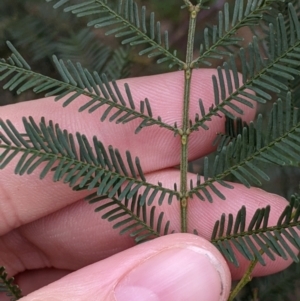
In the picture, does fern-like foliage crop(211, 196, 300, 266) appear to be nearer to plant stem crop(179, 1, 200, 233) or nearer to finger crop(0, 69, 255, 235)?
plant stem crop(179, 1, 200, 233)

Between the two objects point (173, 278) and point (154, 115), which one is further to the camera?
point (154, 115)

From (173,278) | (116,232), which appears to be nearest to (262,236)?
(173,278)

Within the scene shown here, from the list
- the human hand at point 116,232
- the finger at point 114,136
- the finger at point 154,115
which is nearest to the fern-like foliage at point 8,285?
the human hand at point 116,232

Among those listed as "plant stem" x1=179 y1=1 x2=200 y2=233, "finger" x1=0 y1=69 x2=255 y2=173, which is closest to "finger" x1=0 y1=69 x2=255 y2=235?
"finger" x1=0 y1=69 x2=255 y2=173

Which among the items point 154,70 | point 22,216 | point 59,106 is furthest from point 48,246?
point 154,70

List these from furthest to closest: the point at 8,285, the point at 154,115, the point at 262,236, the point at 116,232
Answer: the point at 116,232 → the point at 154,115 → the point at 8,285 → the point at 262,236

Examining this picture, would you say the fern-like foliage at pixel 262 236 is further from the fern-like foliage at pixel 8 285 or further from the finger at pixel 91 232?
the fern-like foliage at pixel 8 285

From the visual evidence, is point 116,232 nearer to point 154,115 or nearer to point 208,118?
point 154,115
